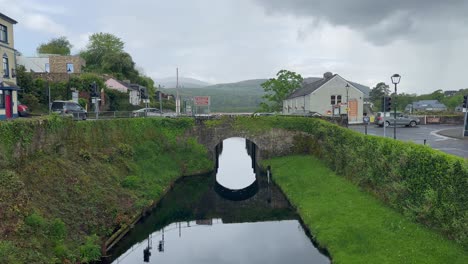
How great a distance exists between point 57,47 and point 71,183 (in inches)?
3569

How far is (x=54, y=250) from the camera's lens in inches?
741

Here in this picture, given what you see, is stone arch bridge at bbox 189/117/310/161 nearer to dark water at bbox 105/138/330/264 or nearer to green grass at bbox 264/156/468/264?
dark water at bbox 105/138/330/264

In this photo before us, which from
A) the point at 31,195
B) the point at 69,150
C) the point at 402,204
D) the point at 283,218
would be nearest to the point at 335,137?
the point at 283,218

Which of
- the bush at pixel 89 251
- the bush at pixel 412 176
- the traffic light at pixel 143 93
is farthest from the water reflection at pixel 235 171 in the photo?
the traffic light at pixel 143 93

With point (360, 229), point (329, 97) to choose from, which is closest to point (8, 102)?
point (360, 229)

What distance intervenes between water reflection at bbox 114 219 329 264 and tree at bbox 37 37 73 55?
88670 mm

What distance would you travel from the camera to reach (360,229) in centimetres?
2198

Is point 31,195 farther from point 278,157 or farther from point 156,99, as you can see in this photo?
point 156,99

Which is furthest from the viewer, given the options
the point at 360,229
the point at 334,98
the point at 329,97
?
the point at 334,98

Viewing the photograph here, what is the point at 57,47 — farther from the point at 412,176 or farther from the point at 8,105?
the point at 412,176

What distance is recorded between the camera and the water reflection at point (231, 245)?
23016 millimetres

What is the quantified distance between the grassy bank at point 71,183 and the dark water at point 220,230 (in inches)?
62.9

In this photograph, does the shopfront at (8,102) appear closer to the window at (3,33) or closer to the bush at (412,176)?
the window at (3,33)

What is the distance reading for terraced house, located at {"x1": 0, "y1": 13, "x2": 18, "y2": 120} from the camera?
122 feet
